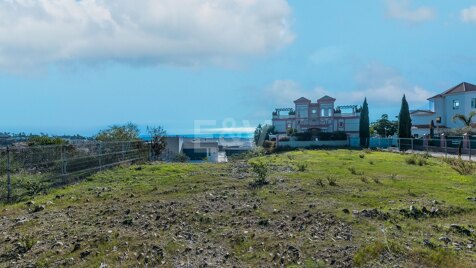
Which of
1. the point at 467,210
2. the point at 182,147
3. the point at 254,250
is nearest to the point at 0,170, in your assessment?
the point at 254,250

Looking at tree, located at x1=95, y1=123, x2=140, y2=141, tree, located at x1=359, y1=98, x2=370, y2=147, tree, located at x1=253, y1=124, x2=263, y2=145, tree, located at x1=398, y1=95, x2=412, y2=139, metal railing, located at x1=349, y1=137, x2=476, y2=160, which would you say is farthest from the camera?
tree, located at x1=253, y1=124, x2=263, y2=145

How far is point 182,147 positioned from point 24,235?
28.3 meters

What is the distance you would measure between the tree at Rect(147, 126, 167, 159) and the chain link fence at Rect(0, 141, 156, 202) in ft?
21.3

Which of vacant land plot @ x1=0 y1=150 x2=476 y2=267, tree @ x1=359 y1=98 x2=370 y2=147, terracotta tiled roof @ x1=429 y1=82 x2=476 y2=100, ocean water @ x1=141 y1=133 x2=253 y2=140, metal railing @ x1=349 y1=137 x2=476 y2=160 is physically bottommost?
vacant land plot @ x1=0 y1=150 x2=476 y2=267

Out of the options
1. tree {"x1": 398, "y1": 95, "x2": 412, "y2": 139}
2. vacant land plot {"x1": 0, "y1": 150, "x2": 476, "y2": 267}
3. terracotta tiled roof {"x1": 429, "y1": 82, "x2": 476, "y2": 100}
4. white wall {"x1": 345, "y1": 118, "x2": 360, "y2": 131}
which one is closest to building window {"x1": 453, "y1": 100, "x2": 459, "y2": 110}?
terracotta tiled roof {"x1": 429, "y1": 82, "x2": 476, "y2": 100}

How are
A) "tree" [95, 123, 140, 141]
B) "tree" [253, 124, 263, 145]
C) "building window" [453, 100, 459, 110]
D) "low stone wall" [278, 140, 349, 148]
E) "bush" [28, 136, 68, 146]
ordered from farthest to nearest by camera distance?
1. "tree" [253, 124, 263, 145]
2. "building window" [453, 100, 459, 110]
3. "low stone wall" [278, 140, 349, 148]
4. "tree" [95, 123, 140, 141]
5. "bush" [28, 136, 68, 146]

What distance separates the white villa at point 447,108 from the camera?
4450 centimetres

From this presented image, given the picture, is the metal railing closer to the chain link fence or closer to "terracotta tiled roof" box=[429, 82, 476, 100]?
"terracotta tiled roof" box=[429, 82, 476, 100]

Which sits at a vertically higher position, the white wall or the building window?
the building window

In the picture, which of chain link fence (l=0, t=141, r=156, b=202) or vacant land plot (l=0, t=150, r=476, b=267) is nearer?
vacant land plot (l=0, t=150, r=476, b=267)

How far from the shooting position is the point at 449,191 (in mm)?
8781

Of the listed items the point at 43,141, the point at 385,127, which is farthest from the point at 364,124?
the point at 43,141

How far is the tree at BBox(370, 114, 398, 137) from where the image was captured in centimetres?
5869

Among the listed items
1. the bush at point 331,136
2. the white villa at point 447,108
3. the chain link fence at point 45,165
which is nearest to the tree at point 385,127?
the white villa at point 447,108
